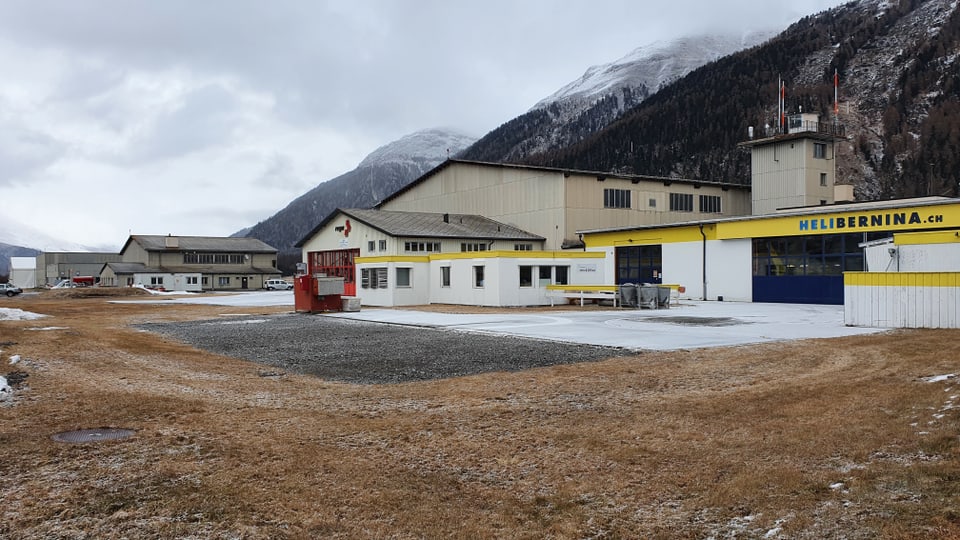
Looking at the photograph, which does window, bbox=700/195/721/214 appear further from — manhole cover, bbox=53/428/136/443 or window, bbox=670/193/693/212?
manhole cover, bbox=53/428/136/443

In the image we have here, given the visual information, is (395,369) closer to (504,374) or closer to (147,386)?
(504,374)

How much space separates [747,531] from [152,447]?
556 cm

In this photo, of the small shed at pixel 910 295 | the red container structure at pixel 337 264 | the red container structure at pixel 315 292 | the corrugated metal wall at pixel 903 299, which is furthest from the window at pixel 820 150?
the red container structure at pixel 315 292

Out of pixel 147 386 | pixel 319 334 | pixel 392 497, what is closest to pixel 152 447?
pixel 392 497

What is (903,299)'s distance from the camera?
728 inches

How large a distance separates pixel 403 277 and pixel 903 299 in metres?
24.5

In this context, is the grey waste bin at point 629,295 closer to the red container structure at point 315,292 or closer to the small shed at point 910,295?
the small shed at point 910,295

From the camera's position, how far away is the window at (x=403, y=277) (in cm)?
3766

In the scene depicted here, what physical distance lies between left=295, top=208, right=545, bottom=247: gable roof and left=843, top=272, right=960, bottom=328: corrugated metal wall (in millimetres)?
26736

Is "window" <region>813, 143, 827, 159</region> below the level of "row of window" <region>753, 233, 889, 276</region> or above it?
above

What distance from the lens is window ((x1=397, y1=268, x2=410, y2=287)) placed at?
124ft

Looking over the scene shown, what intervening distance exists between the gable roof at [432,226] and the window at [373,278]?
334 cm

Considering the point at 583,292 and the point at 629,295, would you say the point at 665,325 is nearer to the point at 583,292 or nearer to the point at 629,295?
the point at 629,295

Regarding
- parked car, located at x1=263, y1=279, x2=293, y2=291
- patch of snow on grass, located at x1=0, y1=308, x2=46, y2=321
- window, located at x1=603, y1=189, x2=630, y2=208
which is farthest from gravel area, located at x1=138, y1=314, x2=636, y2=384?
parked car, located at x1=263, y1=279, x2=293, y2=291
